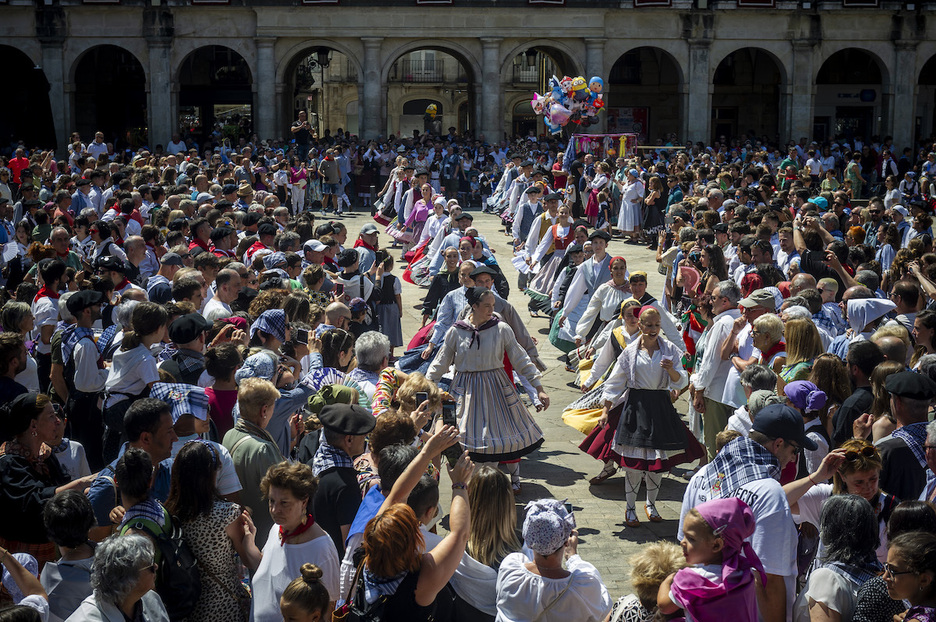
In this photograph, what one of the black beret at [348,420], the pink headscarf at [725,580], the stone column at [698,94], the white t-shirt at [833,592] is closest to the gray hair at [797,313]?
the white t-shirt at [833,592]

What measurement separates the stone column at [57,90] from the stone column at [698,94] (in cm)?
2134

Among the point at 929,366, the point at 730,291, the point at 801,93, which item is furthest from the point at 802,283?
the point at 801,93

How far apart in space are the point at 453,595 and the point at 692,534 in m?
1.11

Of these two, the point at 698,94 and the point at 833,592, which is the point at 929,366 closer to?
the point at 833,592

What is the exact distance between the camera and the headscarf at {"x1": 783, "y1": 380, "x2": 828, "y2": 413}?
631cm

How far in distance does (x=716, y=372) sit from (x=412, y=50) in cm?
3011

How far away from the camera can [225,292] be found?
895 cm

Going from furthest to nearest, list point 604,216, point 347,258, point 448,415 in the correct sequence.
Result: point 604,216
point 347,258
point 448,415

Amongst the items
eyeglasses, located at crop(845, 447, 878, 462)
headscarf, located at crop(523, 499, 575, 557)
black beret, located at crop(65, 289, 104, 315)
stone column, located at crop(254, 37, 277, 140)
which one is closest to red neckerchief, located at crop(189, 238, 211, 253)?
black beret, located at crop(65, 289, 104, 315)

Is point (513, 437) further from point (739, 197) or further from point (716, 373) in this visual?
point (739, 197)

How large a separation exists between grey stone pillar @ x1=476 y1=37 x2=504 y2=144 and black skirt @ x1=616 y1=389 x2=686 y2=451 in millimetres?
27475

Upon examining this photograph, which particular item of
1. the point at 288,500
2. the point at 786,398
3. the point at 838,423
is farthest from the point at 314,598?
the point at 838,423

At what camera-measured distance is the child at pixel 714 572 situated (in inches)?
165

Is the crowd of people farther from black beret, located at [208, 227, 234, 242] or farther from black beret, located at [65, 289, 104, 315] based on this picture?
black beret, located at [208, 227, 234, 242]
